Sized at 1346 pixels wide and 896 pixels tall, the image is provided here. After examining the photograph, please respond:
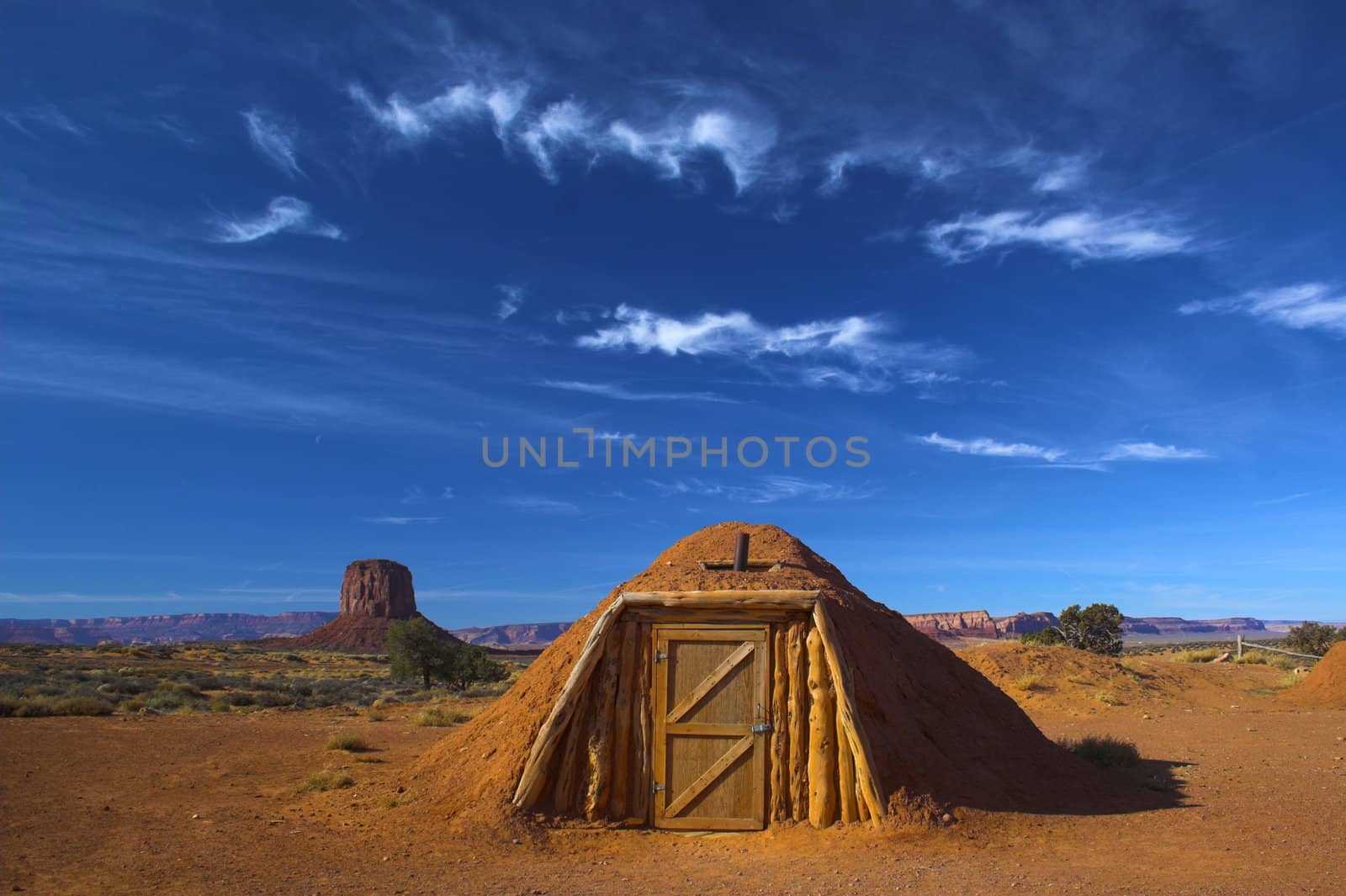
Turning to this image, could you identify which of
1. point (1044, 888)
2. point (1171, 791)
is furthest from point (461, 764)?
point (1171, 791)

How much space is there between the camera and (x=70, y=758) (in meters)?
12.3

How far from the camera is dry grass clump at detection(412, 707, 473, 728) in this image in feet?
54.6

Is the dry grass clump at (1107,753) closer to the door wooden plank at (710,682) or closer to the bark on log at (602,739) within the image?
the door wooden plank at (710,682)

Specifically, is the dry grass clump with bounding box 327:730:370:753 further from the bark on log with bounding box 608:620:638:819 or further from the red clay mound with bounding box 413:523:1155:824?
the bark on log with bounding box 608:620:638:819

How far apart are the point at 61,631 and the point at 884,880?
702 ft

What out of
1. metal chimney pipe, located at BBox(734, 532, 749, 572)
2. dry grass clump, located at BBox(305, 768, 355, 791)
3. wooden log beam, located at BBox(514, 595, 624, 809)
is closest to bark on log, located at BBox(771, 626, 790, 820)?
metal chimney pipe, located at BBox(734, 532, 749, 572)

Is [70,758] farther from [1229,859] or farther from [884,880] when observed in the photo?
[1229,859]

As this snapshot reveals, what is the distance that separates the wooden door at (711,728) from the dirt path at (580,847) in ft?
0.90

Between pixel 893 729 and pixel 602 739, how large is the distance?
2.96m

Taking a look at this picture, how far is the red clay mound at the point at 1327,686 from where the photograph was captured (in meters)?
19.7

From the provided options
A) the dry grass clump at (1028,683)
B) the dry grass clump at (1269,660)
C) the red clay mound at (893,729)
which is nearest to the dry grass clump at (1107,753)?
the red clay mound at (893,729)

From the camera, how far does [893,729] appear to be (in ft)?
28.8

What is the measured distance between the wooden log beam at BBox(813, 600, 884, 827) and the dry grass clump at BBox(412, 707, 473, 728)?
35.2ft

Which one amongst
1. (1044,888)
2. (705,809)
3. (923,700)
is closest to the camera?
(1044,888)
